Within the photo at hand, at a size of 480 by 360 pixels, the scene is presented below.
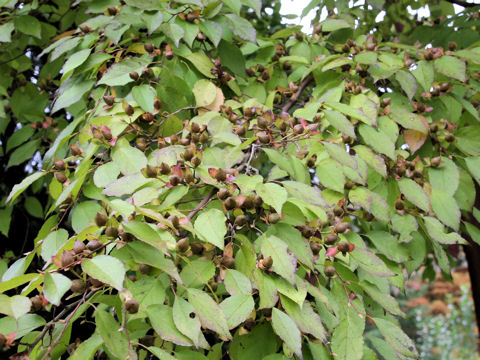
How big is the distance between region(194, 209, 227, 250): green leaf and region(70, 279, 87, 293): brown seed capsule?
22 cm

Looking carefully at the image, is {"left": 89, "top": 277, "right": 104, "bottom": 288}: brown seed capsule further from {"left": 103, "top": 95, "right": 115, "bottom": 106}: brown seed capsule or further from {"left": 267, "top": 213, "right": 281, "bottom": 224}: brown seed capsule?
Answer: {"left": 103, "top": 95, "right": 115, "bottom": 106}: brown seed capsule

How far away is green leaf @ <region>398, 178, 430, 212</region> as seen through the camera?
1290mm

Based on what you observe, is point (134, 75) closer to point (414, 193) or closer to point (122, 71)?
point (122, 71)

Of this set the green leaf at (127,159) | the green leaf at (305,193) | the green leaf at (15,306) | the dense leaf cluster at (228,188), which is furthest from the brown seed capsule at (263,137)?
the green leaf at (15,306)

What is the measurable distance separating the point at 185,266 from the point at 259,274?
15cm

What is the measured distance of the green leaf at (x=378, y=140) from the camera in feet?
4.37

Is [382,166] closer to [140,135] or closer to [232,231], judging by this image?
[232,231]

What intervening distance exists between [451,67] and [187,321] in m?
1.07

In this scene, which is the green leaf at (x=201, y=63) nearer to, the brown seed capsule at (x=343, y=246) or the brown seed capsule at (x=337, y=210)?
the brown seed capsule at (x=337, y=210)

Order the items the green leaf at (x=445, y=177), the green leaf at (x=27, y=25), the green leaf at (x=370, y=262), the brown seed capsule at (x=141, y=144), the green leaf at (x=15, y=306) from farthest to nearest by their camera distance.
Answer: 1. the green leaf at (x=27, y=25)
2. the green leaf at (x=445, y=177)
3. the brown seed capsule at (x=141, y=144)
4. the green leaf at (x=370, y=262)
5. the green leaf at (x=15, y=306)

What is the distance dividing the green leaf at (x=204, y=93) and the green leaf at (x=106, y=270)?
66 centimetres

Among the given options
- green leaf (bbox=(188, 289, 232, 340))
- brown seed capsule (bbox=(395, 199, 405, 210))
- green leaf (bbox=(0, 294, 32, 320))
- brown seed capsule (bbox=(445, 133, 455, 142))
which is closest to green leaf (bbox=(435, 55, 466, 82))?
brown seed capsule (bbox=(445, 133, 455, 142))

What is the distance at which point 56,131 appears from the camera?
196 centimetres

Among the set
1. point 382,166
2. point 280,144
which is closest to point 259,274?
point 280,144
